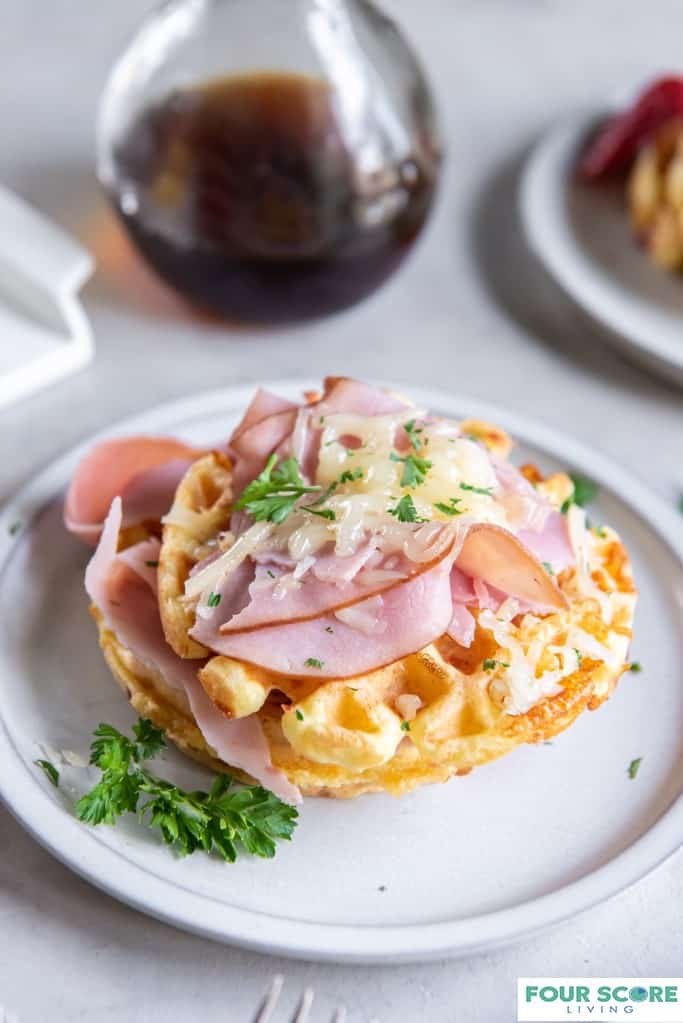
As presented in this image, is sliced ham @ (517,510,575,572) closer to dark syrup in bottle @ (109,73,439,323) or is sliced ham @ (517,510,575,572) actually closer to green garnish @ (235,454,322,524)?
green garnish @ (235,454,322,524)

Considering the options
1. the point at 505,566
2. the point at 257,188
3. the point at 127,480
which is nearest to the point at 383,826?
the point at 505,566

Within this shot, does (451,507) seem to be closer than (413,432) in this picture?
Yes

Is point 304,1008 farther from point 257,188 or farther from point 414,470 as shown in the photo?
point 257,188

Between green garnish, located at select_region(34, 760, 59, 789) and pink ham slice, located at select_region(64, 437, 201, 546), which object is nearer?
green garnish, located at select_region(34, 760, 59, 789)

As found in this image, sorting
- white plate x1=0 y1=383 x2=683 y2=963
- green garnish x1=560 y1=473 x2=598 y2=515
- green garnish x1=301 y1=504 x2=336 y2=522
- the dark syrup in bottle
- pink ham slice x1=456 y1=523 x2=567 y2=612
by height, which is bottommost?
white plate x1=0 y1=383 x2=683 y2=963

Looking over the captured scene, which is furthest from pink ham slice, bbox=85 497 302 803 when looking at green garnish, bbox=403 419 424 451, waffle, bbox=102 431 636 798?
green garnish, bbox=403 419 424 451

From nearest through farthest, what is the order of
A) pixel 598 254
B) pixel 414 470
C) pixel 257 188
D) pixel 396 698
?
1. pixel 396 698
2. pixel 414 470
3. pixel 257 188
4. pixel 598 254

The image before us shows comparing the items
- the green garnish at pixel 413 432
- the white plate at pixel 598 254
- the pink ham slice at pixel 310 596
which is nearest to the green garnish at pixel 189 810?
the pink ham slice at pixel 310 596
